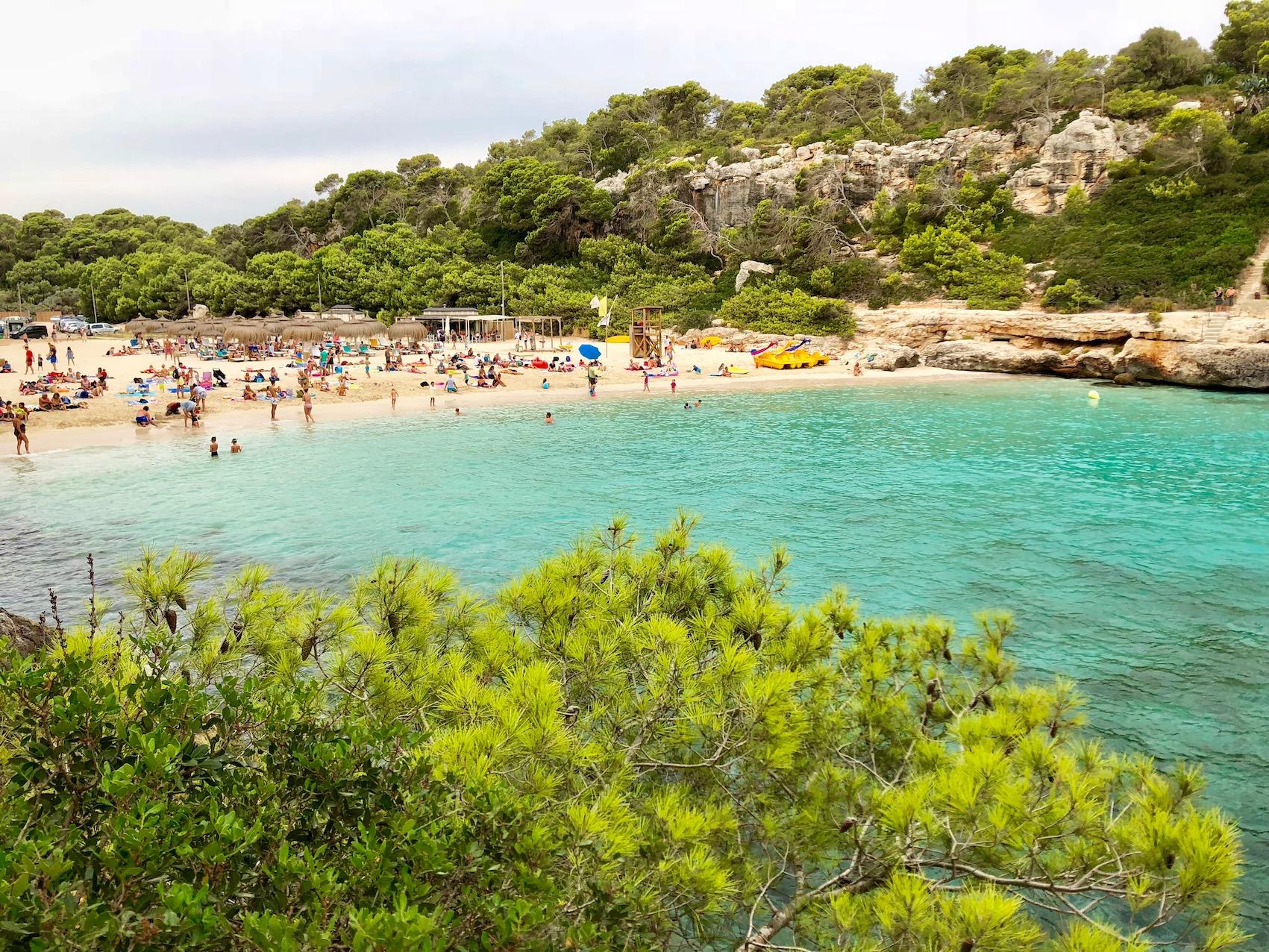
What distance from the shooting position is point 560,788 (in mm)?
3295

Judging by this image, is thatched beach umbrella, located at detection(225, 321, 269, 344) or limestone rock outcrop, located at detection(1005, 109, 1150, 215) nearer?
thatched beach umbrella, located at detection(225, 321, 269, 344)

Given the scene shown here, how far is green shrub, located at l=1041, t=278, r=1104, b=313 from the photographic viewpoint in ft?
127

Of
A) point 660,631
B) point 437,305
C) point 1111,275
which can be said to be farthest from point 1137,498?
point 437,305

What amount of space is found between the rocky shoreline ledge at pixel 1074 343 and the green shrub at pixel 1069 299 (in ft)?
3.01

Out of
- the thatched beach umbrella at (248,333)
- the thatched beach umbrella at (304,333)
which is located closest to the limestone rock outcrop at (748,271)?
the thatched beach umbrella at (304,333)

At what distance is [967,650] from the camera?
172 inches

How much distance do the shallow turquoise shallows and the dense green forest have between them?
1727 centimetres

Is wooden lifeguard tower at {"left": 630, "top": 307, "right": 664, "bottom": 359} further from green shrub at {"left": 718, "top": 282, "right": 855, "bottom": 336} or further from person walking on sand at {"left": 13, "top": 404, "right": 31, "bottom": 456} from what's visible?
person walking on sand at {"left": 13, "top": 404, "right": 31, "bottom": 456}

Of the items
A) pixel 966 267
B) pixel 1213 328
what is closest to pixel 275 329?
pixel 966 267

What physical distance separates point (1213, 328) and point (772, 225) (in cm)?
2756

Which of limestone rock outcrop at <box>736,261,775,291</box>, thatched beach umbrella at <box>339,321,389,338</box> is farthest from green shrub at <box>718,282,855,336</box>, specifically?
thatched beach umbrella at <box>339,321,389,338</box>

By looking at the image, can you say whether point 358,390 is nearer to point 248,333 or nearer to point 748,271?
point 248,333

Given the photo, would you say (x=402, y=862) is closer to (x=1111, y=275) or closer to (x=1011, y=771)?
(x=1011, y=771)

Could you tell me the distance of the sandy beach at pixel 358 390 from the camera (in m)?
24.5
